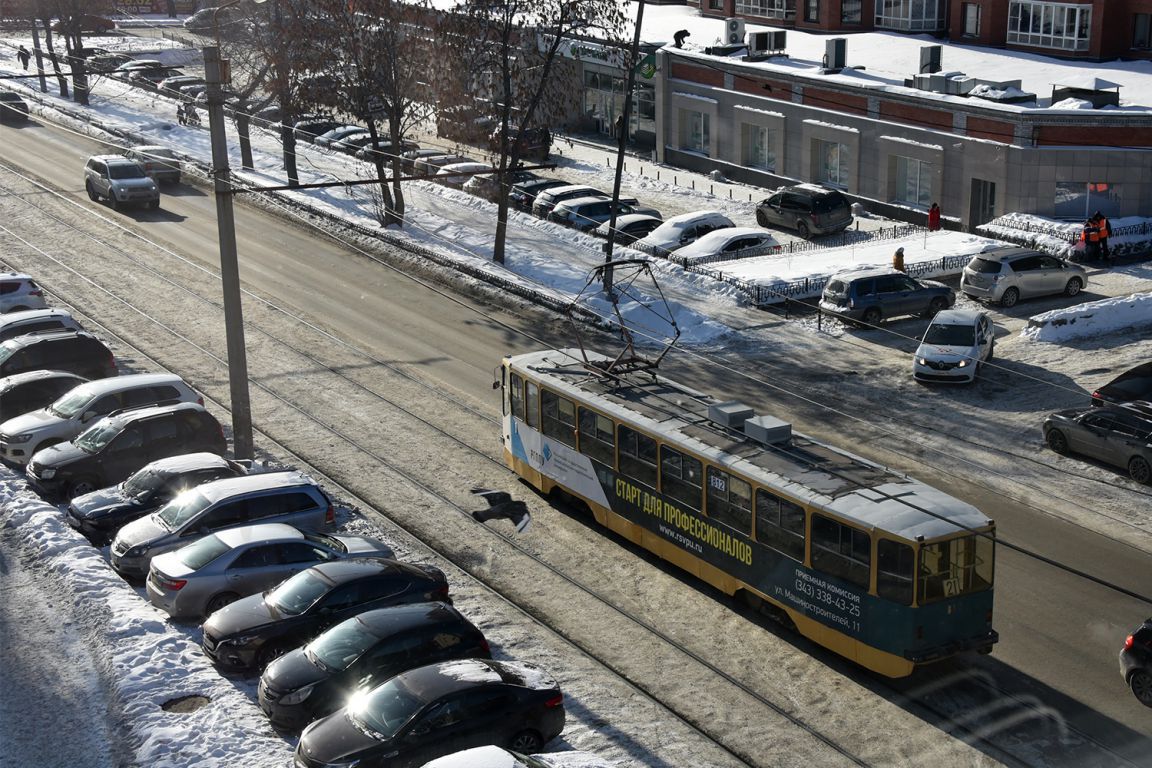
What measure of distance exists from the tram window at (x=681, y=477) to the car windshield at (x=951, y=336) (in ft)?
42.4

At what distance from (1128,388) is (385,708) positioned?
20.3 metres

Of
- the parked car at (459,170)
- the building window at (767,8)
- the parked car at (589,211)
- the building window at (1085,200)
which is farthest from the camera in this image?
the building window at (767,8)

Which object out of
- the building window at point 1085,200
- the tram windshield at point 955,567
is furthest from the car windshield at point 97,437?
the building window at point 1085,200

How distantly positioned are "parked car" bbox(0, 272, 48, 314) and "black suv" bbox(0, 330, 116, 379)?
465cm

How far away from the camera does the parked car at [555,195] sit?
49312 mm

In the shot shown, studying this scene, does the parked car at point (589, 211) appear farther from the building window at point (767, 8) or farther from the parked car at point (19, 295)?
the building window at point (767, 8)

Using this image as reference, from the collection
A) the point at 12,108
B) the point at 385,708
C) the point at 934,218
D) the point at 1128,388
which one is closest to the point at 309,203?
the point at 934,218

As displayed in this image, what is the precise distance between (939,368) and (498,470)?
1166 centimetres

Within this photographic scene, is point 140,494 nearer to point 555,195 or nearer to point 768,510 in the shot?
point 768,510

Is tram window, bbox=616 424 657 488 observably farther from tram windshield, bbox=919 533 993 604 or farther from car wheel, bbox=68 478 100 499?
car wheel, bbox=68 478 100 499

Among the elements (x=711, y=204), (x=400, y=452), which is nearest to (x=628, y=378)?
(x=400, y=452)

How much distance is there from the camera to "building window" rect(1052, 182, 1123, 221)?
148 feet

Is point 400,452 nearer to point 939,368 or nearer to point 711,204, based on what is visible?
point 939,368

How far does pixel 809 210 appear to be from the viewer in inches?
1849
